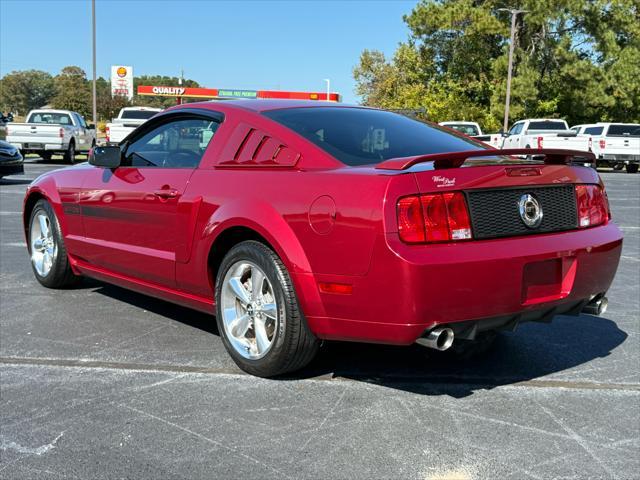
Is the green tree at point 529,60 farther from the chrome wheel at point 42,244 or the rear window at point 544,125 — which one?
the chrome wheel at point 42,244

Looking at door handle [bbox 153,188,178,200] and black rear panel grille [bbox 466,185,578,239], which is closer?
black rear panel grille [bbox 466,185,578,239]

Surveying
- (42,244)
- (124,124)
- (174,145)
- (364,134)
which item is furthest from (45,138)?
(364,134)

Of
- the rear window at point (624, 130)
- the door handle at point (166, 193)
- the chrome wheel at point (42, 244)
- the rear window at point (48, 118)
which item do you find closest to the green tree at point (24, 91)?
the rear window at point (48, 118)

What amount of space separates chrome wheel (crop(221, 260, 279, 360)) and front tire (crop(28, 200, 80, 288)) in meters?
2.28

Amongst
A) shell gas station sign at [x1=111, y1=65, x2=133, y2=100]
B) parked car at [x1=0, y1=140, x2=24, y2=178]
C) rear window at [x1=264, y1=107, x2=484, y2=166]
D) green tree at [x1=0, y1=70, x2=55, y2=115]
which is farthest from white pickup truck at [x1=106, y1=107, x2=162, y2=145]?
green tree at [x1=0, y1=70, x2=55, y2=115]

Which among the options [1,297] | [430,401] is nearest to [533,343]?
[430,401]

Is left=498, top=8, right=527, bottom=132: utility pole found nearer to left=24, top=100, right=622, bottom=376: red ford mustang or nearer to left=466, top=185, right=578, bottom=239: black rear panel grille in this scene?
left=24, top=100, right=622, bottom=376: red ford mustang

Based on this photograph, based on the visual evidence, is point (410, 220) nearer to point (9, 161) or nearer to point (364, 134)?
point (364, 134)

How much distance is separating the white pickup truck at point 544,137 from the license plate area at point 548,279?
21022 mm

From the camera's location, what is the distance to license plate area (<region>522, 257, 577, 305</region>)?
3.46 metres

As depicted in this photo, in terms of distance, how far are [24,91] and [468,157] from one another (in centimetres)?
13140

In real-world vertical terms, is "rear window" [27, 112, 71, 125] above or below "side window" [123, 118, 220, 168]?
above

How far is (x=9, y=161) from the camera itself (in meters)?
15.5

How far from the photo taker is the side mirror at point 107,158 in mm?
5020
